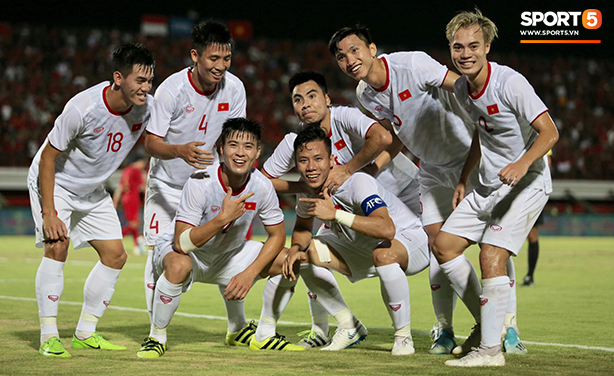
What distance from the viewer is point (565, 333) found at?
21.2 feet

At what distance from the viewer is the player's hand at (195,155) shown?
5.30 metres

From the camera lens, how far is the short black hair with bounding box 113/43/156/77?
17.9ft

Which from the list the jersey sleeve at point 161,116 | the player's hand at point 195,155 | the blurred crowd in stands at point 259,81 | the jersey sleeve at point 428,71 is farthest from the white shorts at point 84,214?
the blurred crowd in stands at point 259,81

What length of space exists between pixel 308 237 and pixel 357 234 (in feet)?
1.27

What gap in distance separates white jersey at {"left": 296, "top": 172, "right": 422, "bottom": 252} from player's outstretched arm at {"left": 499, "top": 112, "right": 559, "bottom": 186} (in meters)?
1.10

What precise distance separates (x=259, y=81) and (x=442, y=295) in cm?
2652

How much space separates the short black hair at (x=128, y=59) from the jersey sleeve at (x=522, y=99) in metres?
2.63

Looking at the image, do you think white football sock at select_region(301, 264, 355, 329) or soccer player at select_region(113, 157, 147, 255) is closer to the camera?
white football sock at select_region(301, 264, 355, 329)

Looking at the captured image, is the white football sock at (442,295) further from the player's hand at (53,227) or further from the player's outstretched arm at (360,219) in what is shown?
the player's hand at (53,227)

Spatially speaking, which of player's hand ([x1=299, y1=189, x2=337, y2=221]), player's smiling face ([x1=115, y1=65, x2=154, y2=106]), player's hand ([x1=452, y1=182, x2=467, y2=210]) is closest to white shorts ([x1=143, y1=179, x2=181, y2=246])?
player's smiling face ([x1=115, y1=65, x2=154, y2=106])

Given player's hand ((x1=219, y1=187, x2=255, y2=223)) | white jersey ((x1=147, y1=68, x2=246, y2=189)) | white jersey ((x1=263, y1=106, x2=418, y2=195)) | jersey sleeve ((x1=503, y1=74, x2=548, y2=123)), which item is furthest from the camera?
white jersey ((x1=147, y1=68, x2=246, y2=189))

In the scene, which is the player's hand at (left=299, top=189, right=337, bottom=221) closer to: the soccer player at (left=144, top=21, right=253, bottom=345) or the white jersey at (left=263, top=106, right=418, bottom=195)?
the white jersey at (left=263, top=106, right=418, bottom=195)

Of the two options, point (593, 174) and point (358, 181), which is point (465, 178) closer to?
point (358, 181)

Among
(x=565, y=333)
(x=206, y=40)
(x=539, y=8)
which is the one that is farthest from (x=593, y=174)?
(x=206, y=40)
